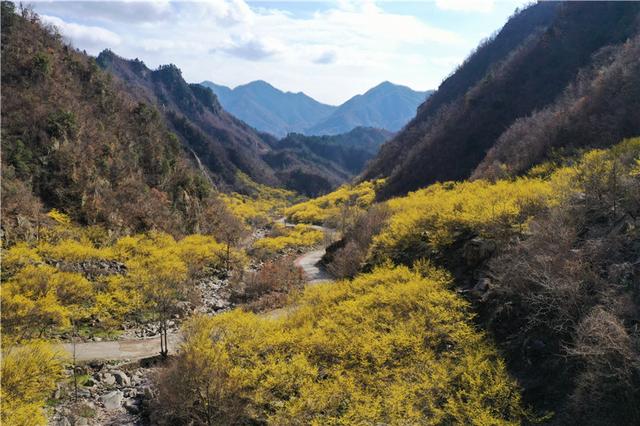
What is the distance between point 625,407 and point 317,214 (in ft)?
293

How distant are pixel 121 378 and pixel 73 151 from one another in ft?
112

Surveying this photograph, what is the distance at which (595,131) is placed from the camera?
4059 cm

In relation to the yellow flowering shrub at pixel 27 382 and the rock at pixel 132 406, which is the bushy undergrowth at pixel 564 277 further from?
the yellow flowering shrub at pixel 27 382

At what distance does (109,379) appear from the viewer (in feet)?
70.9

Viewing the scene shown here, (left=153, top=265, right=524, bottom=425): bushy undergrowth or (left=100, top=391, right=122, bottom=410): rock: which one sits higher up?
(left=153, top=265, right=524, bottom=425): bushy undergrowth

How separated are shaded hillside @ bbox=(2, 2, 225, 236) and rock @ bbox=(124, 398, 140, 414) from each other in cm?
2069

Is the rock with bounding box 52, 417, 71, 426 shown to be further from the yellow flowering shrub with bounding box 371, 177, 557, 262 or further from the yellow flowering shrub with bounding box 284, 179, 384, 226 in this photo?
the yellow flowering shrub with bounding box 284, 179, 384, 226

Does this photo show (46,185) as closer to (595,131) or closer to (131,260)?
(131,260)

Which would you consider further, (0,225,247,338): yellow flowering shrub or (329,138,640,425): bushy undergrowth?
(0,225,247,338): yellow flowering shrub

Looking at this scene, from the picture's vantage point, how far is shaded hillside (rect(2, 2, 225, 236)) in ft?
134

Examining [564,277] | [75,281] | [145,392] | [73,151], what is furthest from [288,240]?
[564,277]

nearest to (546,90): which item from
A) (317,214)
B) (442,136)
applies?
(442,136)

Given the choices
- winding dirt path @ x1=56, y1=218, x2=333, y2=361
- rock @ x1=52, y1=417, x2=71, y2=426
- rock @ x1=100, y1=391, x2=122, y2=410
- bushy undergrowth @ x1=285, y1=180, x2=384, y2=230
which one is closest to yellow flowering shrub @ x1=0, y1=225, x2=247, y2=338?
winding dirt path @ x1=56, y1=218, x2=333, y2=361

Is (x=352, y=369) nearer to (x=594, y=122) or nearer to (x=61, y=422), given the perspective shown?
(x=61, y=422)
